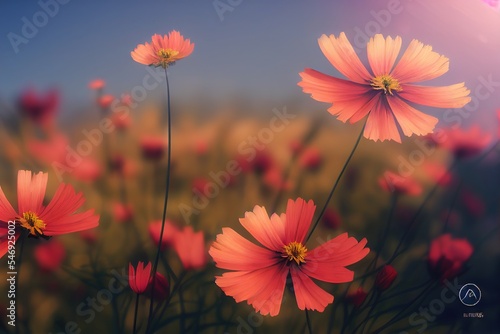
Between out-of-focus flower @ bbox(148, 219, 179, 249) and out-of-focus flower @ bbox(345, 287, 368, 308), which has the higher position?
out-of-focus flower @ bbox(148, 219, 179, 249)

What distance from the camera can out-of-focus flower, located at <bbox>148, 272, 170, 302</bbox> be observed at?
1.18m

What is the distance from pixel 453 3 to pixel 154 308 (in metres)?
1.17

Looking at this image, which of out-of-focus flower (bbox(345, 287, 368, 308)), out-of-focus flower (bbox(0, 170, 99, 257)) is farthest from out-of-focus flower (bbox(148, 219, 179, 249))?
out-of-focus flower (bbox(345, 287, 368, 308))

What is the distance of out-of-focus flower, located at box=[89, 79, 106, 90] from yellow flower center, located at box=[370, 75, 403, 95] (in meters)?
0.71

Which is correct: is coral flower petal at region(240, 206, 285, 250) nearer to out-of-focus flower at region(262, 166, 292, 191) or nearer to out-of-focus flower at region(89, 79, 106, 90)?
out-of-focus flower at region(262, 166, 292, 191)

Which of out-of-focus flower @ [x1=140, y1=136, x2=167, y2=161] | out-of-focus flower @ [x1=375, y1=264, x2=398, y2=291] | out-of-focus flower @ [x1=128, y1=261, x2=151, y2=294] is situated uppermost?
out-of-focus flower @ [x1=140, y1=136, x2=167, y2=161]

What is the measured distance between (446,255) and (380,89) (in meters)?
0.49

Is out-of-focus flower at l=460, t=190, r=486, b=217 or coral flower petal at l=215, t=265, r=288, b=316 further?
out-of-focus flower at l=460, t=190, r=486, b=217

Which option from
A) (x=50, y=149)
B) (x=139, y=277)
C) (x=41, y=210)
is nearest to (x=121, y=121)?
(x=50, y=149)

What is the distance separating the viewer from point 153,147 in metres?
1.18

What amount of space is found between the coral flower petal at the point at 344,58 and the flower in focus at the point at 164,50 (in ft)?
1.20

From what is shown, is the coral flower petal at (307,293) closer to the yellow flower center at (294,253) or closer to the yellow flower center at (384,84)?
the yellow flower center at (294,253)

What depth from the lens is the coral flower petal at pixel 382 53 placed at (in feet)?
4.02

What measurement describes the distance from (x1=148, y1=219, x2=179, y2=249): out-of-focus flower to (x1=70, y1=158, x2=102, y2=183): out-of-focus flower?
19cm
